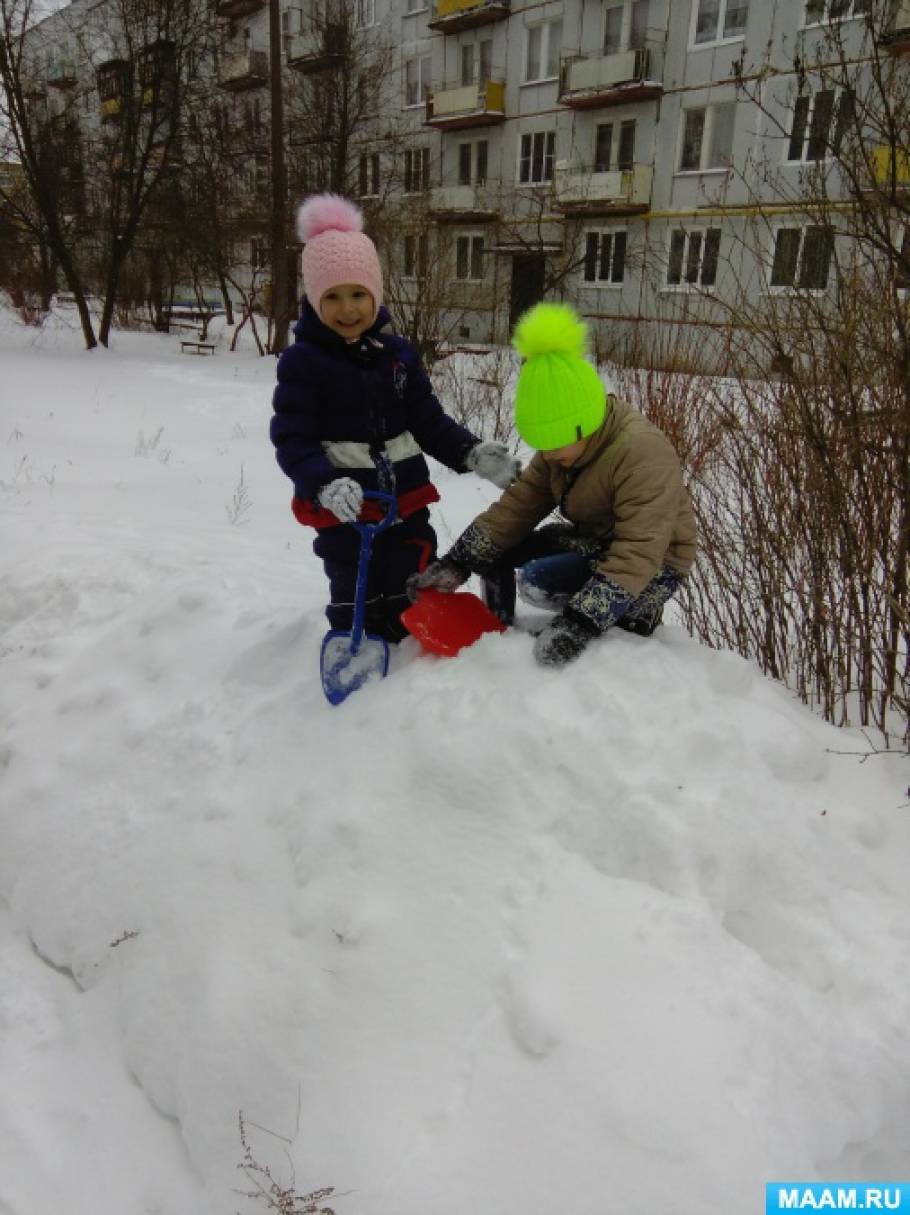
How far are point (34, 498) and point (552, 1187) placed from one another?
521 cm

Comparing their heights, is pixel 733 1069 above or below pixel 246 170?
below

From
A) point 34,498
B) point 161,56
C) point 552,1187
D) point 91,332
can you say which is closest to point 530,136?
point 161,56

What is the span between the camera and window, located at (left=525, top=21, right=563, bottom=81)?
59.9ft

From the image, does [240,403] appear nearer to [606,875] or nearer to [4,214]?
[4,214]

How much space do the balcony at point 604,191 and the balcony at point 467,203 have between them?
2226mm

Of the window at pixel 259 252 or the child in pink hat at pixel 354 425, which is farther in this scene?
the window at pixel 259 252

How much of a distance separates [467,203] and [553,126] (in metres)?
2.64

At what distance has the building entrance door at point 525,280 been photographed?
19234 millimetres

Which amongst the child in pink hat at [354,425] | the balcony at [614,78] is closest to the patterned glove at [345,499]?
the child in pink hat at [354,425]

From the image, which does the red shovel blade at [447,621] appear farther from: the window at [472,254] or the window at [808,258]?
the window at [472,254]

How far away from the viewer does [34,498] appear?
5.25m

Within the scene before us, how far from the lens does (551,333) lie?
80.7 inches

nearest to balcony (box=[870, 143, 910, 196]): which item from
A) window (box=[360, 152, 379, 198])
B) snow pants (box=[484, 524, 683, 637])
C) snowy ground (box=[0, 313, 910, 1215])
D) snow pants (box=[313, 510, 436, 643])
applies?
snow pants (box=[484, 524, 683, 637])

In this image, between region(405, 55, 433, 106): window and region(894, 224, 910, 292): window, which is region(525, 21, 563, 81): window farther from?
region(894, 224, 910, 292): window
